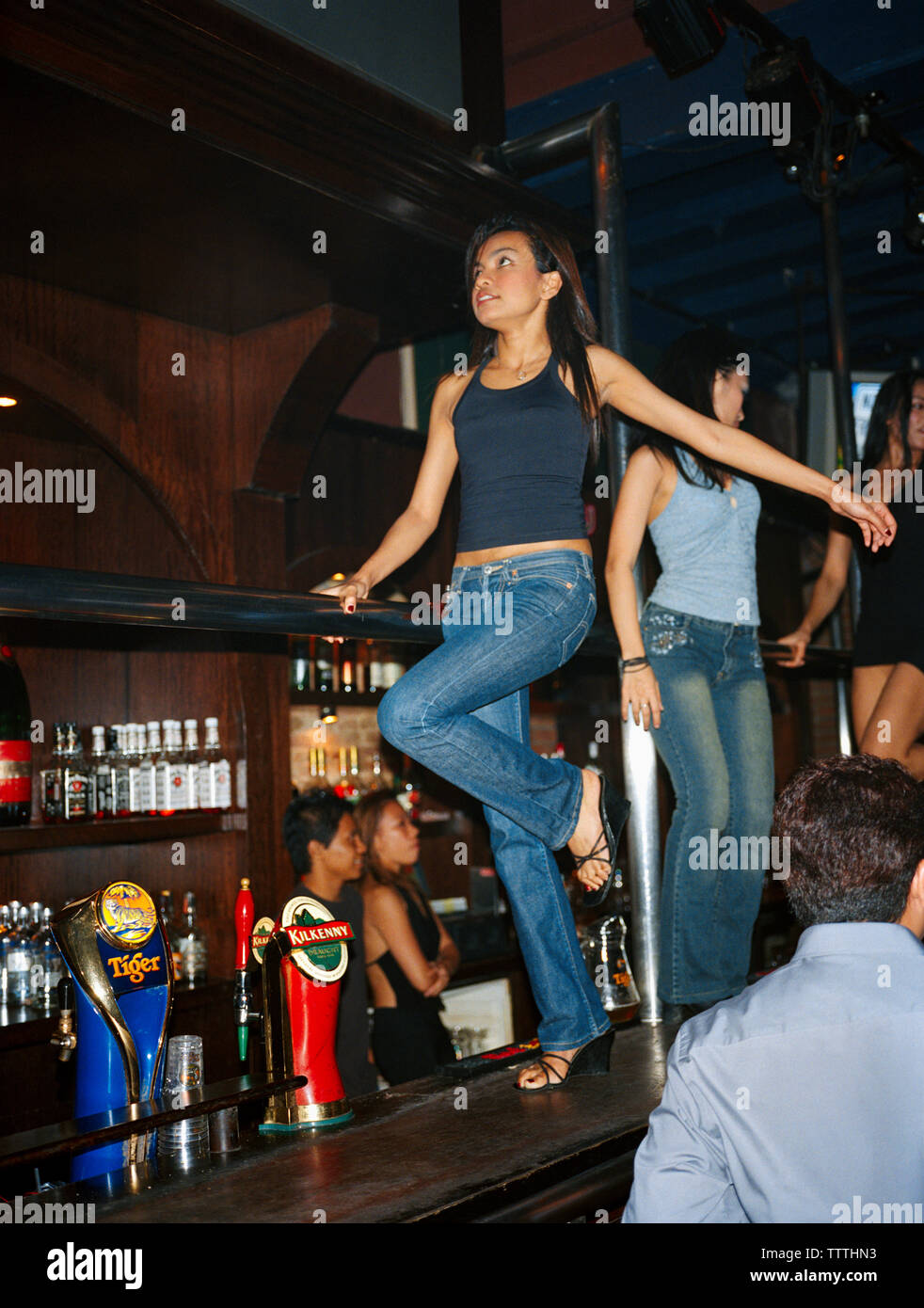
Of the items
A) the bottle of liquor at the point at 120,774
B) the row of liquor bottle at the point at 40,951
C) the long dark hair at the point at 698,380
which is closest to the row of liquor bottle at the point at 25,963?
the row of liquor bottle at the point at 40,951

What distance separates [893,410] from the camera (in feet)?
9.57

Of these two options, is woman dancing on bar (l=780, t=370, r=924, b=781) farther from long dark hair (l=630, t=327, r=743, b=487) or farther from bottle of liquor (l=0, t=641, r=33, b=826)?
bottle of liquor (l=0, t=641, r=33, b=826)

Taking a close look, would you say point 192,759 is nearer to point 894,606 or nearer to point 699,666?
point 699,666

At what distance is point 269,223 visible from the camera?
2.65m

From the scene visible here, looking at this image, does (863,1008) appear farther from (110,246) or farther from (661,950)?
(110,246)

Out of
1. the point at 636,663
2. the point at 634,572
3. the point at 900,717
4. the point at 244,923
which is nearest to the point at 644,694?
the point at 636,663

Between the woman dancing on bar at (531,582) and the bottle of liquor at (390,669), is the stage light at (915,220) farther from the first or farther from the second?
the woman dancing on bar at (531,582)

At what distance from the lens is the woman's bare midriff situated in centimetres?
192

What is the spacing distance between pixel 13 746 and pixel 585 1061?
1643 mm

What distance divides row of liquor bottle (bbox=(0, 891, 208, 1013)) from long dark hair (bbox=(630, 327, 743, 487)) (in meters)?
1.56

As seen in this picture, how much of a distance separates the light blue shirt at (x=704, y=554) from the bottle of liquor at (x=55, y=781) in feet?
5.51

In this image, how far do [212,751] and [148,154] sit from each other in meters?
1.61

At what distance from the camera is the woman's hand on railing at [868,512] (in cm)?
191

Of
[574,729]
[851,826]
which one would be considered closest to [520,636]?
[851,826]
